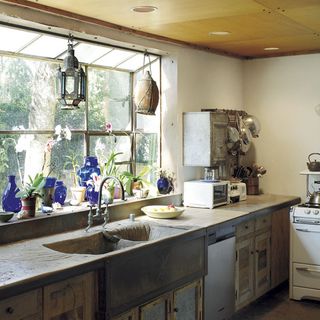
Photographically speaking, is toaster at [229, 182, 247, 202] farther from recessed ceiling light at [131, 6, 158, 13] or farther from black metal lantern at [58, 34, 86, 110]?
recessed ceiling light at [131, 6, 158, 13]

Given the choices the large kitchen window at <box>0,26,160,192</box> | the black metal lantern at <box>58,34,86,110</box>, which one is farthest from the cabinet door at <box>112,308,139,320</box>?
the black metal lantern at <box>58,34,86,110</box>

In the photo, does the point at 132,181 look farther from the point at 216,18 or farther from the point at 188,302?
the point at 216,18

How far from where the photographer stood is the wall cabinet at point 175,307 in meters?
3.03

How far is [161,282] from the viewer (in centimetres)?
320

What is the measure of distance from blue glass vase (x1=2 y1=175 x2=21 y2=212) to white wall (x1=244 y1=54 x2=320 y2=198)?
3.06 m

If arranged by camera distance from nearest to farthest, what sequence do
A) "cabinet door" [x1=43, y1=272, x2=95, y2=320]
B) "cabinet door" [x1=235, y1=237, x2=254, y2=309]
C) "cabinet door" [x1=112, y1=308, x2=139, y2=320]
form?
"cabinet door" [x1=43, y1=272, x2=95, y2=320], "cabinet door" [x1=112, y1=308, x2=139, y2=320], "cabinet door" [x1=235, y1=237, x2=254, y2=309]

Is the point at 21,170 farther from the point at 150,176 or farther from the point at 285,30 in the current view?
the point at 285,30

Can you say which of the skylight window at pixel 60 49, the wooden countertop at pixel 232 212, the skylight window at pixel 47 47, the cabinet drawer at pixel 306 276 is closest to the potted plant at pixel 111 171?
the wooden countertop at pixel 232 212

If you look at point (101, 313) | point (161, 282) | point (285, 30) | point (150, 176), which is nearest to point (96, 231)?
point (161, 282)

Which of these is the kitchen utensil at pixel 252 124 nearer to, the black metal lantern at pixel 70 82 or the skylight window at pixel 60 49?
the skylight window at pixel 60 49

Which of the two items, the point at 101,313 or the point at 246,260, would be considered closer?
the point at 101,313

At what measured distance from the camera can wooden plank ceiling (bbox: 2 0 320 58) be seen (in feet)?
10.7

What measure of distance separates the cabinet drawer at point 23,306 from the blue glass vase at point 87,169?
1.65m

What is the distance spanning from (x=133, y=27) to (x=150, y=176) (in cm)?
141
